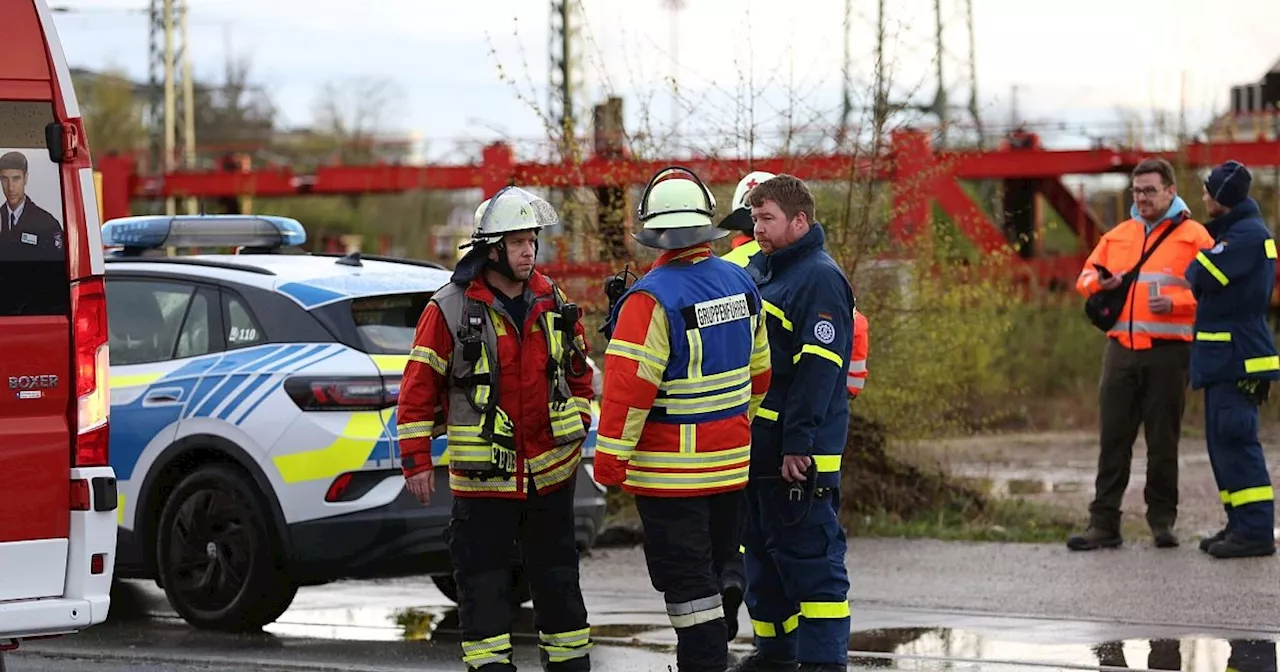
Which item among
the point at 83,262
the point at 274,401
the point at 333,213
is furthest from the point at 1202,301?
the point at 333,213

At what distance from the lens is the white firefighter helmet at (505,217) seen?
6098mm

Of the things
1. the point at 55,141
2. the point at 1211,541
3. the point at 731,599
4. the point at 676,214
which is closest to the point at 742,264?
the point at 676,214

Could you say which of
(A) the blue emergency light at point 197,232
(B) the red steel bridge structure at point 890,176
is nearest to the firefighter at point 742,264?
(A) the blue emergency light at point 197,232

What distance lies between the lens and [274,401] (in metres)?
7.58

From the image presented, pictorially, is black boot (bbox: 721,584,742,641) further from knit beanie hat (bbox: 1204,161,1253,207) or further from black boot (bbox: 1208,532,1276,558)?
knit beanie hat (bbox: 1204,161,1253,207)

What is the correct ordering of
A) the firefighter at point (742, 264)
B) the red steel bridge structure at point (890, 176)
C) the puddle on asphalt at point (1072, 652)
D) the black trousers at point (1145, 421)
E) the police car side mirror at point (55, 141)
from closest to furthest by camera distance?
1. the police car side mirror at point (55, 141)
2. the puddle on asphalt at point (1072, 652)
3. the firefighter at point (742, 264)
4. the black trousers at point (1145, 421)
5. the red steel bridge structure at point (890, 176)

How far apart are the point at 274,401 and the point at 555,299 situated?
6.04 ft

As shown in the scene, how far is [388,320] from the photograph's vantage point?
25.6ft

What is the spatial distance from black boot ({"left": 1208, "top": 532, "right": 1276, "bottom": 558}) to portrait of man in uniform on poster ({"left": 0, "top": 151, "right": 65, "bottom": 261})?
6016mm

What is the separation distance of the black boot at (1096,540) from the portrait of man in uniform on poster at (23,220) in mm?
5933

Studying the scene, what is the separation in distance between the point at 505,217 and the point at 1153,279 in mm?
4626

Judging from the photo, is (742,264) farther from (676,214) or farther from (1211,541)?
(1211,541)

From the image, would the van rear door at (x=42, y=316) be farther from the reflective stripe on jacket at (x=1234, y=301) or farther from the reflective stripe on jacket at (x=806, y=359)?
the reflective stripe on jacket at (x=1234, y=301)

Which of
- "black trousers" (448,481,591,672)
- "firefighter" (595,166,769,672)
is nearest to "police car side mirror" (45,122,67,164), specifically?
"black trousers" (448,481,591,672)
